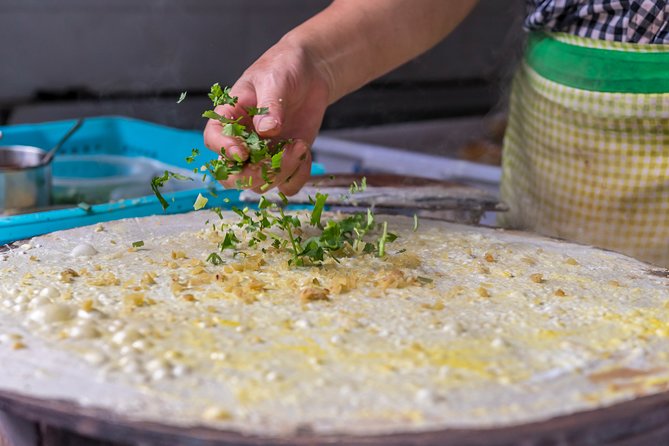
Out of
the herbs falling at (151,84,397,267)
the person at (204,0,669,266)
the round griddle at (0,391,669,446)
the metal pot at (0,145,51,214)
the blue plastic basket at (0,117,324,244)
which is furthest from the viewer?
the blue plastic basket at (0,117,324,244)

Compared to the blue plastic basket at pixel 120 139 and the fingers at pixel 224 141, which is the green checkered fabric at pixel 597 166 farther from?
the fingers at pixel 224 141

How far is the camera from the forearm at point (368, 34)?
1762 mm

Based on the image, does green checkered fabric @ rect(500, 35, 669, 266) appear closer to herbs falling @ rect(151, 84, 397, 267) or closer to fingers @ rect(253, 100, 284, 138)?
herbs falling @ rect(151, 84, 397, 267)

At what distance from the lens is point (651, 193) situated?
70.0 inches

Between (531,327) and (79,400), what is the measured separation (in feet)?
1.91

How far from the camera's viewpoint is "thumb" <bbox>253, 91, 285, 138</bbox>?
Result: 1.42m

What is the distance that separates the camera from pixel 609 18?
5.81ft

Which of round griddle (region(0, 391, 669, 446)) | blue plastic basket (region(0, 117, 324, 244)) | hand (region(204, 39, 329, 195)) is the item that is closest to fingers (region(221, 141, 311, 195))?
hand (region(204, 39, 329, 195))

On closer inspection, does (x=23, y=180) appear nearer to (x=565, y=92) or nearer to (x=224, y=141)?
(x=224, y=141)

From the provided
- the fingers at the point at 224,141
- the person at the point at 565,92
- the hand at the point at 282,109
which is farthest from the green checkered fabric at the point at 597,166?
the fingers at the point at 224,141

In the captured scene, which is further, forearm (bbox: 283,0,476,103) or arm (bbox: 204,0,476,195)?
forearm (bbox: 283,0,476,103)

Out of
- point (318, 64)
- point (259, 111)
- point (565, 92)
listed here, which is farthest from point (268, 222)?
point (565, 92)

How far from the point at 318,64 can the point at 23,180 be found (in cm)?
88

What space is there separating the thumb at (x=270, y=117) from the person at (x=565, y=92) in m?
0.04
